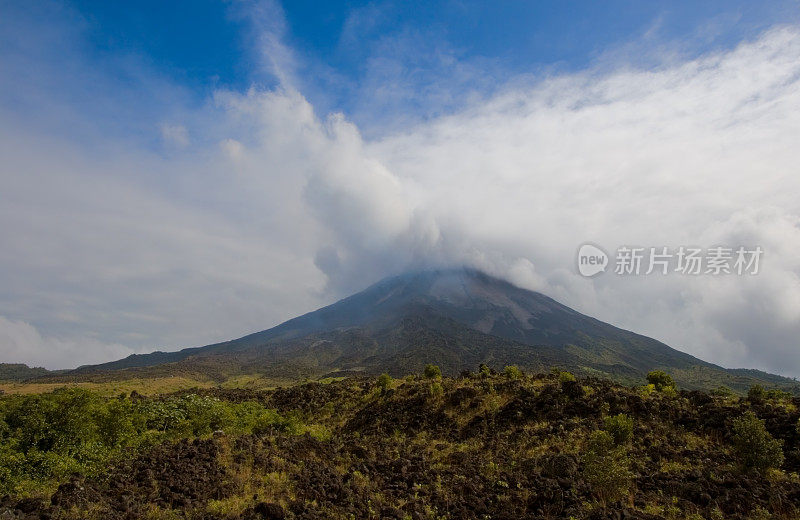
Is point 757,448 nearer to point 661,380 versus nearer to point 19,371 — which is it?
point 661,380

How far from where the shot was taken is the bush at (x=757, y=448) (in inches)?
459

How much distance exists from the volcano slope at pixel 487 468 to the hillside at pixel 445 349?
7286cm

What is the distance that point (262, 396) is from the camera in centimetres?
3725

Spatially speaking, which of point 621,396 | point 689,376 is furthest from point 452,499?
point 689,376

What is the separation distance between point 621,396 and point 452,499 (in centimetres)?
1215

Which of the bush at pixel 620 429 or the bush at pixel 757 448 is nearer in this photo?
the bush at pixel 757 448

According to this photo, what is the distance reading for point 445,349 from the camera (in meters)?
121

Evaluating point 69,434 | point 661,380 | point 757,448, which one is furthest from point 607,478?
point 661,380

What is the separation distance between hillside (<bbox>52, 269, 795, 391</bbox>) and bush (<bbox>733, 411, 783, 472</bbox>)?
270ft

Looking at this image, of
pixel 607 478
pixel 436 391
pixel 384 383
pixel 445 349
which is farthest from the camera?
pixel 445 349

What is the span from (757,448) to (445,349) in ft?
365

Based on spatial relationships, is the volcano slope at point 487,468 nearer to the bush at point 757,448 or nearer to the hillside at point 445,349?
the bush at point 757,448

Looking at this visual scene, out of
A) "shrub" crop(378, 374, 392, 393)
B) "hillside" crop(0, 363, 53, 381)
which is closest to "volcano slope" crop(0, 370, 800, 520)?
"shrub" crop(378, 374, 392, 393)

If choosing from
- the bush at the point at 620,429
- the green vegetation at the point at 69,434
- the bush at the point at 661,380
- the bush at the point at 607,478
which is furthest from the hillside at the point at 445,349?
the bush at the point at 607,478
